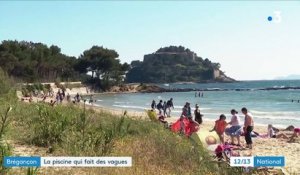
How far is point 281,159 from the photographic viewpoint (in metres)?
8.30

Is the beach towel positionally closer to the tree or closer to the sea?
the sea

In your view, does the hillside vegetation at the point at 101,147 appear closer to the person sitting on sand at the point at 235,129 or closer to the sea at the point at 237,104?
the person sitting on sand at the point at 235,129

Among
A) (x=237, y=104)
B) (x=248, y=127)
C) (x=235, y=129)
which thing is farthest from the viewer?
(x=237, y=104)

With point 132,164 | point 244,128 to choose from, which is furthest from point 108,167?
point 244,128

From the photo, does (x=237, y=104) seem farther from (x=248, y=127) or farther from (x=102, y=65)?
(x=102, y=65)

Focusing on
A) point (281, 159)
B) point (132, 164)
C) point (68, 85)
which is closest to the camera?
point (132, 164)

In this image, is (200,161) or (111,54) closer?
(200,161)

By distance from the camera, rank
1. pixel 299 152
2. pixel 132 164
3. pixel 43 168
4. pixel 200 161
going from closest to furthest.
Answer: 1. pixel 43 168
2. pixel 132 164
3. pixel 200 161
4. pixel 299 152

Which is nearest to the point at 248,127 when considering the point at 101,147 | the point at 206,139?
the point at 206,139

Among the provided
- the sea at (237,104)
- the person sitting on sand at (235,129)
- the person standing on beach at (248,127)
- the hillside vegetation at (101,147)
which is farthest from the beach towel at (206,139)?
the sea at (237,104)

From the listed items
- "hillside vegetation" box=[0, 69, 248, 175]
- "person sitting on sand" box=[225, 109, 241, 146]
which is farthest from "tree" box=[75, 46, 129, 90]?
"hillside vegetation" box=[0, 69, 248, 175]

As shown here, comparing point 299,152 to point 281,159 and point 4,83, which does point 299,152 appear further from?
point 4,83

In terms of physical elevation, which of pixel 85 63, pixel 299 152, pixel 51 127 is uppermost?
pixel 85 63

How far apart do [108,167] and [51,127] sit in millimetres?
2710
